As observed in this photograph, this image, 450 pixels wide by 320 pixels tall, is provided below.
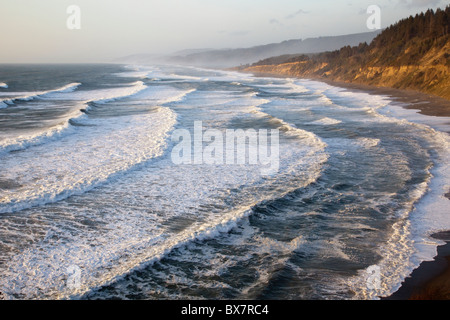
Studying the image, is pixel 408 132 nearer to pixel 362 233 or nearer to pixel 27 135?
pixel 362 233

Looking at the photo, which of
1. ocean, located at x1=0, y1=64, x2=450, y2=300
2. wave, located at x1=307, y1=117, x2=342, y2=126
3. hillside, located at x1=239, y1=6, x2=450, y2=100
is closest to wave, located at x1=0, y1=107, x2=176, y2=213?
ocean, located at x1=0, y1=64, x2=450, y2=300

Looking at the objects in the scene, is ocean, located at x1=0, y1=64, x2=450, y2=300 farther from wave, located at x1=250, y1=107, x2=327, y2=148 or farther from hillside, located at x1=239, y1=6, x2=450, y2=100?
hillside, located at x1=239, y1=6, x2=450, y2=100

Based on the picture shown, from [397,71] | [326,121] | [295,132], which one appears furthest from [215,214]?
[397,71]

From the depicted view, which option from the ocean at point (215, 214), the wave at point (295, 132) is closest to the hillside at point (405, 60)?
the wave at point (295, 132)

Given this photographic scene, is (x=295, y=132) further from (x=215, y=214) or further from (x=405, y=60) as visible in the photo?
(x=405, y=60)

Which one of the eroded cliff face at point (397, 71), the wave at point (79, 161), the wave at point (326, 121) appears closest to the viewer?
the wave at point (79, 161)

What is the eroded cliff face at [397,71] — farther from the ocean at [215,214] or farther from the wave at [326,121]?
the ocean at [215,214]
